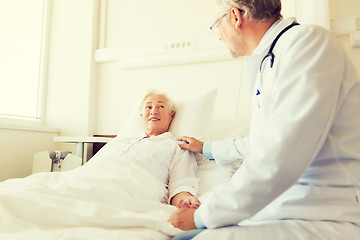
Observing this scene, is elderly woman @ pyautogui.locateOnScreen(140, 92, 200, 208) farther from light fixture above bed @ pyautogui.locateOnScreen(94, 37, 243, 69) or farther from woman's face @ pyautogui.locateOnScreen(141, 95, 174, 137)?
light fixture above bed @ pyautogui.locateOnScreen(94, 37, 243, 69)

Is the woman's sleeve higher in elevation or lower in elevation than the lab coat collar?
lower

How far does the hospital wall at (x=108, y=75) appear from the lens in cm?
251

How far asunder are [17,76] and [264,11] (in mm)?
2599

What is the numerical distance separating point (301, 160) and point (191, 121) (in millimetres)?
1288

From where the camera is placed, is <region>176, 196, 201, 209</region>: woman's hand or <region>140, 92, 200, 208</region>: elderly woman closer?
<region>176, 196, 201, 209</region>: woman's hand

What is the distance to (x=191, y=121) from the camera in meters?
1.96

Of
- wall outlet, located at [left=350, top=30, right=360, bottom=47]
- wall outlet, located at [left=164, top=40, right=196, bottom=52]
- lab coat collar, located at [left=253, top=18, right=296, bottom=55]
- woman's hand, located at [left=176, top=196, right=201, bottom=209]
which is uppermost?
wall outlet, located at [left=164, top=40, right=196, bottom=52]

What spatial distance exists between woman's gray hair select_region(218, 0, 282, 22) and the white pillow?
0.99 m

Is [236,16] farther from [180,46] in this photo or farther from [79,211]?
[180,46]

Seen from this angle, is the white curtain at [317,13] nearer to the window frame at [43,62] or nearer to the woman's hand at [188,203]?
the woman's hand at [188,203]

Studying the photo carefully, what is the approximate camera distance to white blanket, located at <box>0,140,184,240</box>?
87 cm

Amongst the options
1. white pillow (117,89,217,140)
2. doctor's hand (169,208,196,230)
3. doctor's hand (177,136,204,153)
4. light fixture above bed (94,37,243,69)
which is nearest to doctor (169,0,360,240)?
doctor's hand (169,208,196,230)

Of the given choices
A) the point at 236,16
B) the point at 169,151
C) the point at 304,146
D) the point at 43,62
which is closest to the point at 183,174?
the point at 169,151

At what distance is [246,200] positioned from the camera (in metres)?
0.71
